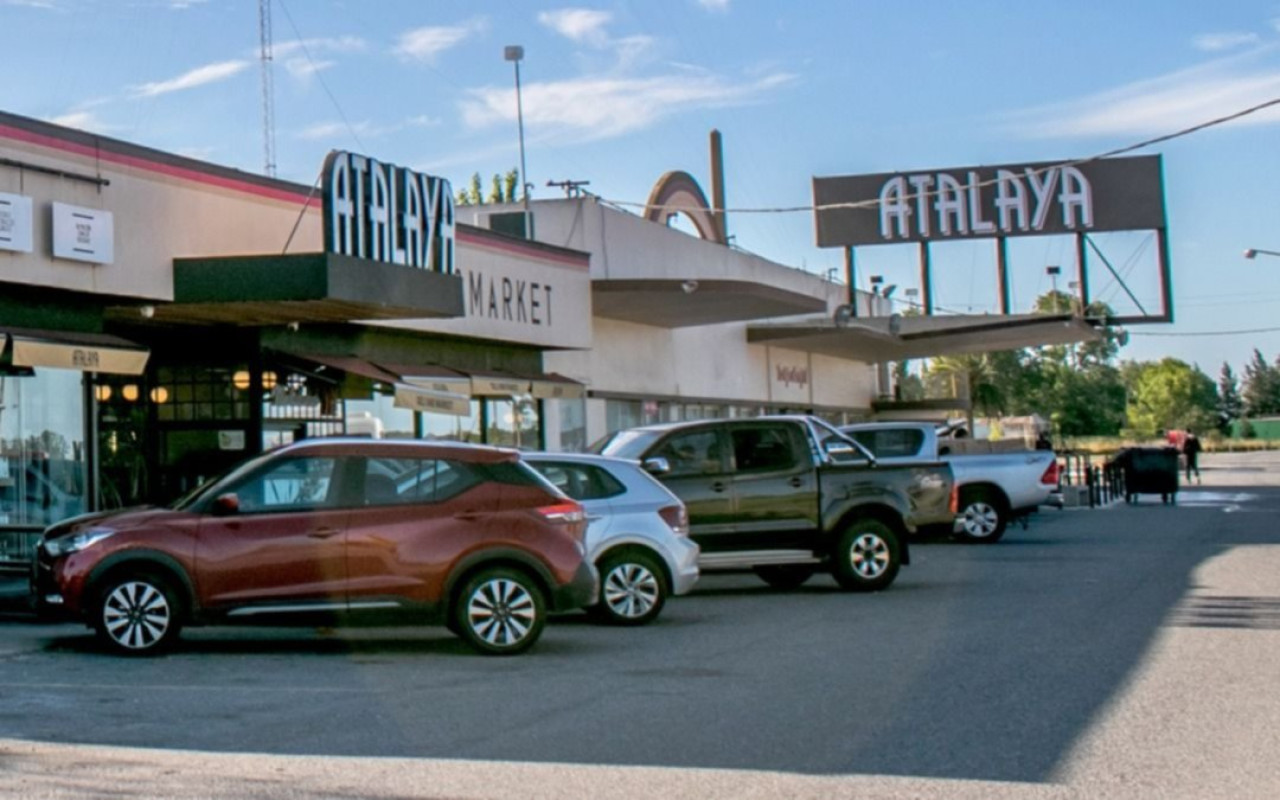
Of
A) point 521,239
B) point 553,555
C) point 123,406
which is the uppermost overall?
point 521,239

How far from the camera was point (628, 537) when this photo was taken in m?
14.7

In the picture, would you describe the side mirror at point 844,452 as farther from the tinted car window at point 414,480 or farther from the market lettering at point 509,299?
the market lettering at point 509,299

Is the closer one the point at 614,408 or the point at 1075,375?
the point at 614,408

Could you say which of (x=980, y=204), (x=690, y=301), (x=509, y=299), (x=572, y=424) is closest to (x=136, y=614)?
(x=509, y=299)

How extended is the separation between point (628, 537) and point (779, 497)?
3.19 m

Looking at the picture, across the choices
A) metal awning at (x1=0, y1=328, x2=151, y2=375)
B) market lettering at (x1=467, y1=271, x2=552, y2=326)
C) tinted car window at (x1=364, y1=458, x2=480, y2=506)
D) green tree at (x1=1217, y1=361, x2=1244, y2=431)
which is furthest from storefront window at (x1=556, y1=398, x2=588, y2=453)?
green tree at (x1=1217, y1=361, x2=1244, y2=431)

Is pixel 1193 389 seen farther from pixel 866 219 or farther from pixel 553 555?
pixel 553 555

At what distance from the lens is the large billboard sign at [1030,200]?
43375 millimetres

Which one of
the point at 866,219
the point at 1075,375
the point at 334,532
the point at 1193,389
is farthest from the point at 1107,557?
the point at 1193,389

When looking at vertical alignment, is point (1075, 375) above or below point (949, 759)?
above

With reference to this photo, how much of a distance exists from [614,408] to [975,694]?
21662 millimetres

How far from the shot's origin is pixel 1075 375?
114688 mm

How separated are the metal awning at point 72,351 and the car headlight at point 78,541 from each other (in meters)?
4.18

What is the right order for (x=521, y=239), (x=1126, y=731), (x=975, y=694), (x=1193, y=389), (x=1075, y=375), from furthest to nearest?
(x=1193, y=389) → (x=1075, y=375) → (x=521, y=239) → (x=975, y=694) → (x=1126, y=731)
